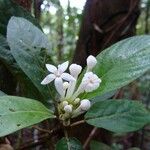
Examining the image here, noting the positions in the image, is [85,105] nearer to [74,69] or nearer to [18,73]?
[74,69]

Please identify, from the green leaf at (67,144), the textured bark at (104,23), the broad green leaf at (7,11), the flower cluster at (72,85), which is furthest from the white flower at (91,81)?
the textured bark at (104,23)

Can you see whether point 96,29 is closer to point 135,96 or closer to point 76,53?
point 76,53

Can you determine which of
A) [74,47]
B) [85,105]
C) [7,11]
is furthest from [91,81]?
[74,47]

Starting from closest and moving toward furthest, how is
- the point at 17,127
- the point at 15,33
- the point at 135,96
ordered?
1. the point at 17,127
2. the point at 15,33
3. the point at 135,96

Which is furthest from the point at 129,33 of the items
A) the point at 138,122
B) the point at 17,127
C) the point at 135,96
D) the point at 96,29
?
the point at 17,127

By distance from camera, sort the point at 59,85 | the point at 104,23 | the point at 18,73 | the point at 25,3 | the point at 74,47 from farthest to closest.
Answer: the point at 74,47, the point at 104,23, the point at 25,3, the point at 18,73, the point at 59,85

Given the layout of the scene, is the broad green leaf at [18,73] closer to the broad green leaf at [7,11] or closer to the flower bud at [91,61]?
the broad green leaf at [7,11]

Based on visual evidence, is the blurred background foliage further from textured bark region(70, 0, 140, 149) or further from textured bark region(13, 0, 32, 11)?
textured bark region(13, 0, 32, 11)
